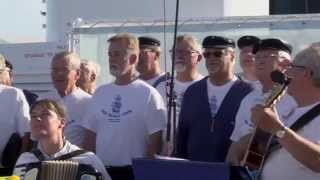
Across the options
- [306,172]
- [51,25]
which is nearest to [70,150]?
[306,172]

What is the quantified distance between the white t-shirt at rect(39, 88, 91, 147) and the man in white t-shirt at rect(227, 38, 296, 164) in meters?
1.31

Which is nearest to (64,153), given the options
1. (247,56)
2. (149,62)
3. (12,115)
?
(12,115)

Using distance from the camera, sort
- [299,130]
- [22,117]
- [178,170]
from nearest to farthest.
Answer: [299,130]
[178,170]
[22,117]

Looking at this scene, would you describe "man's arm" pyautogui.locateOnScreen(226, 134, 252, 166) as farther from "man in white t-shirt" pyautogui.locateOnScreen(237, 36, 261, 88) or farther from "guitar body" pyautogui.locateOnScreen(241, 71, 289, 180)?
"man in white t-shirt" pyautogui.locateOnScreen(237, 36, 261, 88)

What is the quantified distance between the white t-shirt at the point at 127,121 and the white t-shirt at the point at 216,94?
38 cm

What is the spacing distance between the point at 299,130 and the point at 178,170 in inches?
23.9

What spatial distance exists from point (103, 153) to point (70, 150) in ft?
1.65

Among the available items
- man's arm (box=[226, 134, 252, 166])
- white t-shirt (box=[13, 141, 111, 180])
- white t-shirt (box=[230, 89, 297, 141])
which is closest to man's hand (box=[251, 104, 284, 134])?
man's arm (box=[226, 134, 252, 166])

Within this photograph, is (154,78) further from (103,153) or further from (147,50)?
(103,153)

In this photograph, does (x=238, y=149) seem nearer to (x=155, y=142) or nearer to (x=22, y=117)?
(x=155, y=142)

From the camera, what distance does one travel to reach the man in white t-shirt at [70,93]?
5.26m

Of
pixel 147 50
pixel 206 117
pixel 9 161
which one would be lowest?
pixel 9 161

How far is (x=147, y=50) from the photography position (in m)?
5.62

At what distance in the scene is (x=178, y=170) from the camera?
3.54m
